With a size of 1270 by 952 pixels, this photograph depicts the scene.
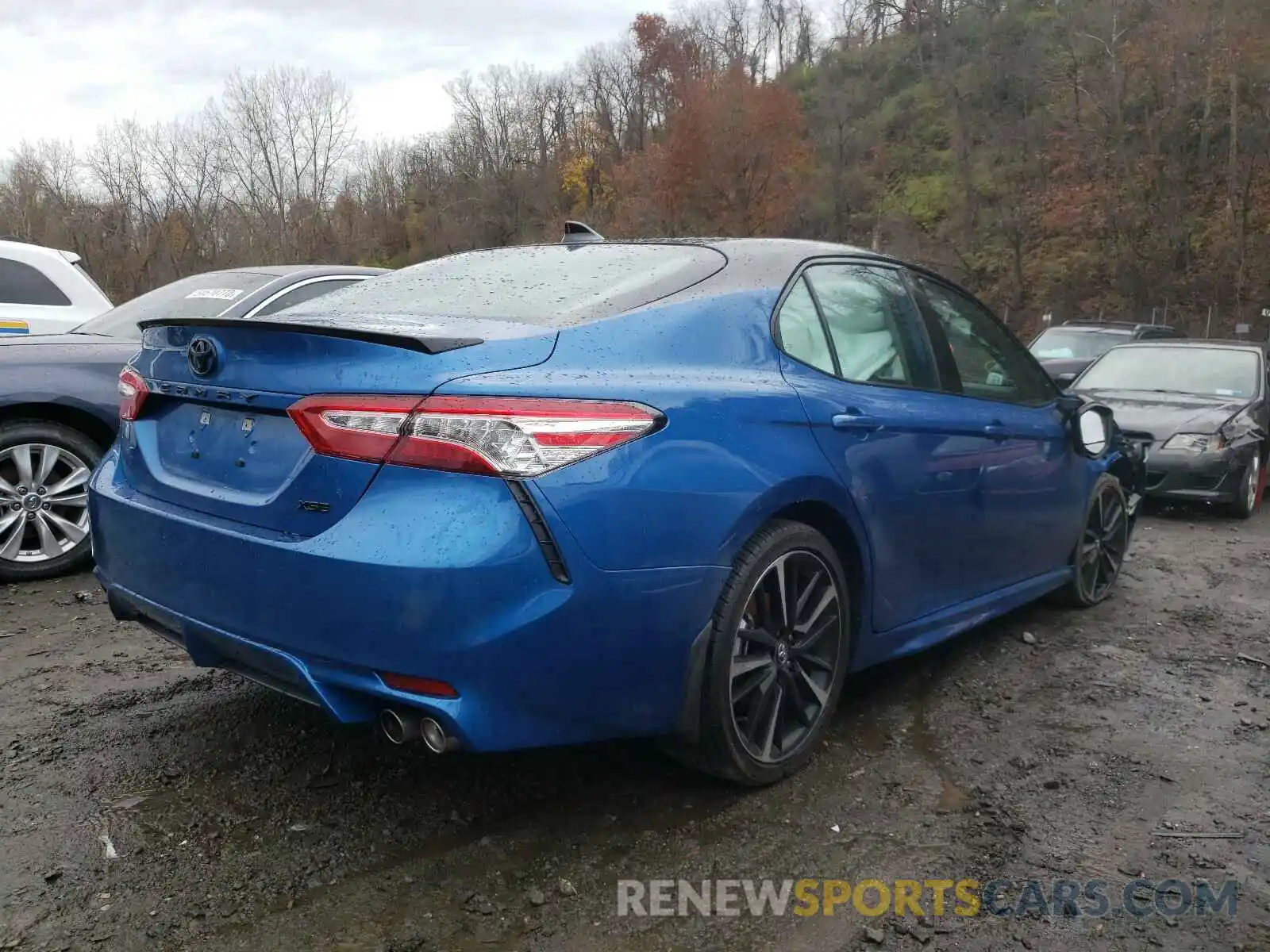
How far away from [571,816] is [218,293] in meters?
4.38

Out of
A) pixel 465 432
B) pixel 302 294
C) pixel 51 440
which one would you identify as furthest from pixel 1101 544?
pixel 51 440

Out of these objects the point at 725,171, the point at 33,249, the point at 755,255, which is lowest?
the point at 755,255

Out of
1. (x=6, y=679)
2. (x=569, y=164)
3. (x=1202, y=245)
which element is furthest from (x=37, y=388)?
(x=569, y=164)

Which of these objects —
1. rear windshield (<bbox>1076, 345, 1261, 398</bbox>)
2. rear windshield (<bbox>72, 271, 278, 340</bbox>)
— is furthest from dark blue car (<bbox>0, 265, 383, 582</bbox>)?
rear windshield (<bbox>1076, 345, 1261, 398</bbox>)

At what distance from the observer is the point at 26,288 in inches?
279

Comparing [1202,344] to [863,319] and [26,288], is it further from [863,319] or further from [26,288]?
[26,288]

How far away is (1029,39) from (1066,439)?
55249mm

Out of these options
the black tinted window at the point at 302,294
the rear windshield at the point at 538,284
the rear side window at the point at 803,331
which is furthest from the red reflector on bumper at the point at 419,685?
the black tinted window at the point at 302,294

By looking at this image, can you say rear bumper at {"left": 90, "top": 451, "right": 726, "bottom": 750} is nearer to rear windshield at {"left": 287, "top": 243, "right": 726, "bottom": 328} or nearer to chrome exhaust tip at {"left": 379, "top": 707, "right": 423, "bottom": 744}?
chrome exhaust tip at {"left": 379, "top": 707, "right": 423, "bottom": 744}

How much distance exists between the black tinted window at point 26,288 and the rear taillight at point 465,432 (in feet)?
19.2

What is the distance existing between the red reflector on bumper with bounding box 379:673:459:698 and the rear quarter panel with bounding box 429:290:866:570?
424 mm

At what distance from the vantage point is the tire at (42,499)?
499 centimetres

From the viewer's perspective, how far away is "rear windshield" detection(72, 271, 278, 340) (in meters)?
5.85

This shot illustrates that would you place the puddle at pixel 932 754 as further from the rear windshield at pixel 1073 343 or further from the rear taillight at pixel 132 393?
the rear windshield at pixel 1073 343
